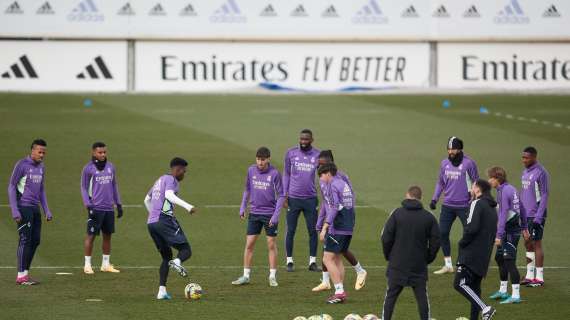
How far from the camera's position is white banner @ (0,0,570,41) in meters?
46.0

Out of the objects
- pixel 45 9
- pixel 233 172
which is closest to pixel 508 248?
pixel 233 172

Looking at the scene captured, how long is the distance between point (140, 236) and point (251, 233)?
5.02 metres

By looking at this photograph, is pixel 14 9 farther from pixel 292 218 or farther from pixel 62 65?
pixel 292 218

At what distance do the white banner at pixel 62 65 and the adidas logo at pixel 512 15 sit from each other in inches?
560

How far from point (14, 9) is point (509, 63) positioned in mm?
18582

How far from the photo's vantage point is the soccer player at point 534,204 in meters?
19.6

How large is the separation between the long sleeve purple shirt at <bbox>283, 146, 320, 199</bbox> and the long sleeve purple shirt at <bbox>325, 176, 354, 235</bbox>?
10.5 feet

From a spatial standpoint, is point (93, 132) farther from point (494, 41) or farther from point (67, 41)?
point (494, 41)

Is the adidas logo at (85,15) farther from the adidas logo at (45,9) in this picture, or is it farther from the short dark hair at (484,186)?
the short dark hair at (484,186)

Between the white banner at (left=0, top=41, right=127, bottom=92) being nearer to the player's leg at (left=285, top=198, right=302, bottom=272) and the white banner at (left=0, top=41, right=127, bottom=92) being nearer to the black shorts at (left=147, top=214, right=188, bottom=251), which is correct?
the player's leg at (left=285, top=198, right=302, bottom=272)

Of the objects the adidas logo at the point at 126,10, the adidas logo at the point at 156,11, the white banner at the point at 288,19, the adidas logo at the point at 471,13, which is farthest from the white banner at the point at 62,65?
the adidas logo at the point at 471,13

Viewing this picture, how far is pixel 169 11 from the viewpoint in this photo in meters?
46.2

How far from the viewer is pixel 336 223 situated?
18.6m

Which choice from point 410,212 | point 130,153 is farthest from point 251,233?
point 130,153
